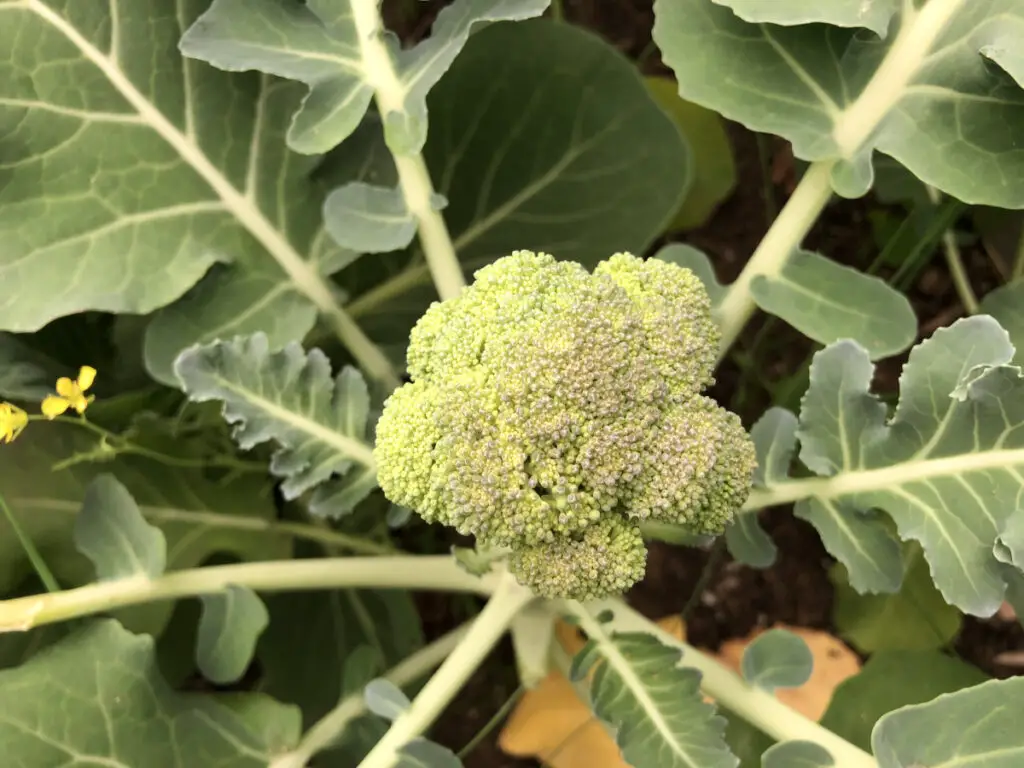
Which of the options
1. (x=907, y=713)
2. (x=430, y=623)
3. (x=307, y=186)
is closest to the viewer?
(x=907, y=713)

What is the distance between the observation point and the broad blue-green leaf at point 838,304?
77cm

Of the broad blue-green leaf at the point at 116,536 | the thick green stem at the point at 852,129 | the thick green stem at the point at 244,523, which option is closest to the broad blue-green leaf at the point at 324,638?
the thick green stem at the point at 244,523

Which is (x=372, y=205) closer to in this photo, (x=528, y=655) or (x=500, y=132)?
(x=500, y=132)

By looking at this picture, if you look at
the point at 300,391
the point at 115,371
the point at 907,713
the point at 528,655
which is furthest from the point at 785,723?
the point at 115,371

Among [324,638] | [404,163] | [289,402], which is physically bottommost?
[324,638]

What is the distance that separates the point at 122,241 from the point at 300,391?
0.69 ft

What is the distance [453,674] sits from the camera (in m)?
0.79

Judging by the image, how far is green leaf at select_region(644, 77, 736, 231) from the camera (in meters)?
1.12

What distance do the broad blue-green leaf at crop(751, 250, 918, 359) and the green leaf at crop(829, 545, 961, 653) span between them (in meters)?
0.36

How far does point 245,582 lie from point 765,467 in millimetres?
466

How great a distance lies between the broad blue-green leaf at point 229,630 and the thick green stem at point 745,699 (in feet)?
0.95

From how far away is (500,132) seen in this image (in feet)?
3.26

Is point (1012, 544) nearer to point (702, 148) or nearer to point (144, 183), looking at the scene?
point (702, 148)

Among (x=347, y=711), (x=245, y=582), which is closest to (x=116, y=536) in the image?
(x=245, y=582)
